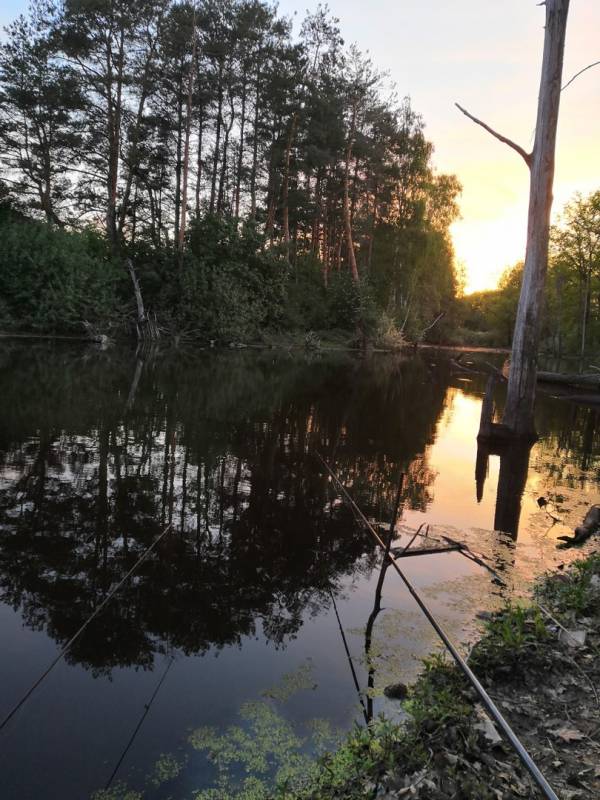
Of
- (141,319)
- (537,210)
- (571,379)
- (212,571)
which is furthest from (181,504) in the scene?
(141,319)

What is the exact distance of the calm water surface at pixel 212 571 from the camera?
3.04 metres

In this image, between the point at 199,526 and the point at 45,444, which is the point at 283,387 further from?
the point at 199,526

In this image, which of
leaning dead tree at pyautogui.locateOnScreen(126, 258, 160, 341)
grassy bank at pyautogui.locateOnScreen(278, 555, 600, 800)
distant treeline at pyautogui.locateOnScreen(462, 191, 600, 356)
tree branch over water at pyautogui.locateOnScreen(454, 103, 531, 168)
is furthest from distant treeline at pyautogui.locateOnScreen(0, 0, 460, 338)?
grassy bank at pyautogui.locateOnScreen(278, 555, 600, 800)

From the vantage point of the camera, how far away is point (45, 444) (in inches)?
352

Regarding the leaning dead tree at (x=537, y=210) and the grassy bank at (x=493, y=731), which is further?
the leaning dead tree at (x=537, y=210)

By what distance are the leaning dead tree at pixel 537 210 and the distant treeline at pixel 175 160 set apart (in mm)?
24408

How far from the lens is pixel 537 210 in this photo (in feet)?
35.2

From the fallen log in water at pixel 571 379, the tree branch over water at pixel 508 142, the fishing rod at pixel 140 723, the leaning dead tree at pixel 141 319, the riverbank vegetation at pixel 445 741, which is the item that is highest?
the tree branch over water at pixel 508 142

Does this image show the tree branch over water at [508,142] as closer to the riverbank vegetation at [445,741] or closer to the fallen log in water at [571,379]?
the riverbank vegetation at [445,741]

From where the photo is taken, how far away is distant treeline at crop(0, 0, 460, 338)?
31.0 meters

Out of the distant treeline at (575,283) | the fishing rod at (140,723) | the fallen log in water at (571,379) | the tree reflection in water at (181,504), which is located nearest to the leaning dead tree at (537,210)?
the tree reflection in water at (181,504)

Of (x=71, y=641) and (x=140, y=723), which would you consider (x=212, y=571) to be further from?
(x=140, y=723)

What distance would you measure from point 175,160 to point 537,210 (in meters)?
32.8

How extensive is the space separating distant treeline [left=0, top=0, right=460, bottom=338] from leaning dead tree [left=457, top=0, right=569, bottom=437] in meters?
24.4
